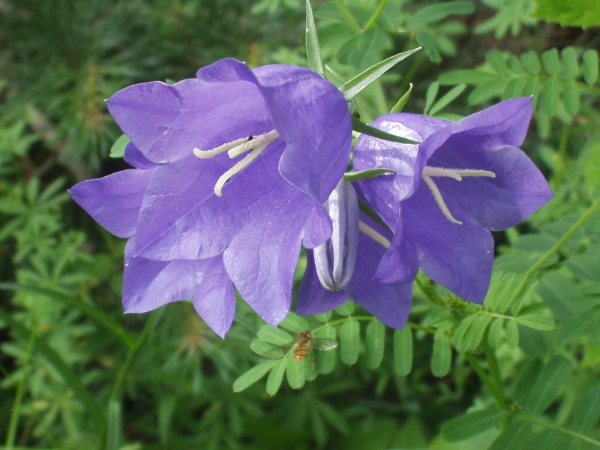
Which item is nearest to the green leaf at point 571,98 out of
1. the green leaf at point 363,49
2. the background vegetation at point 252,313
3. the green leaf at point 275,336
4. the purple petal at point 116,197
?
the background vegetation at point 252,313

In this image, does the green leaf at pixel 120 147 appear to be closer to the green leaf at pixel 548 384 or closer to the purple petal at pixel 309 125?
the purple petal at pixel 309 125

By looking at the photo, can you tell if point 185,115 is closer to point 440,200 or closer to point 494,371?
point 440,200

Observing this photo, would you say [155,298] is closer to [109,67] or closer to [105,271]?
[105,271]

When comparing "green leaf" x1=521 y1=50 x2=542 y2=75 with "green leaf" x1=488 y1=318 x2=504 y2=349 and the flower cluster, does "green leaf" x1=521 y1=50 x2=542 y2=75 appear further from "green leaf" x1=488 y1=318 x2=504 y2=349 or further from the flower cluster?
"green leaf" x1=488 y1=318 x2=504 y2=349

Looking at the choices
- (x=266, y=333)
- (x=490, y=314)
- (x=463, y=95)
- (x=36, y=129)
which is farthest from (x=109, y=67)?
(x=490, y=314)

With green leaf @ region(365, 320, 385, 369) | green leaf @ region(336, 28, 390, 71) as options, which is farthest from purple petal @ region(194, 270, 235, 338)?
green leaf @ region(336, 28, 390, 71)
